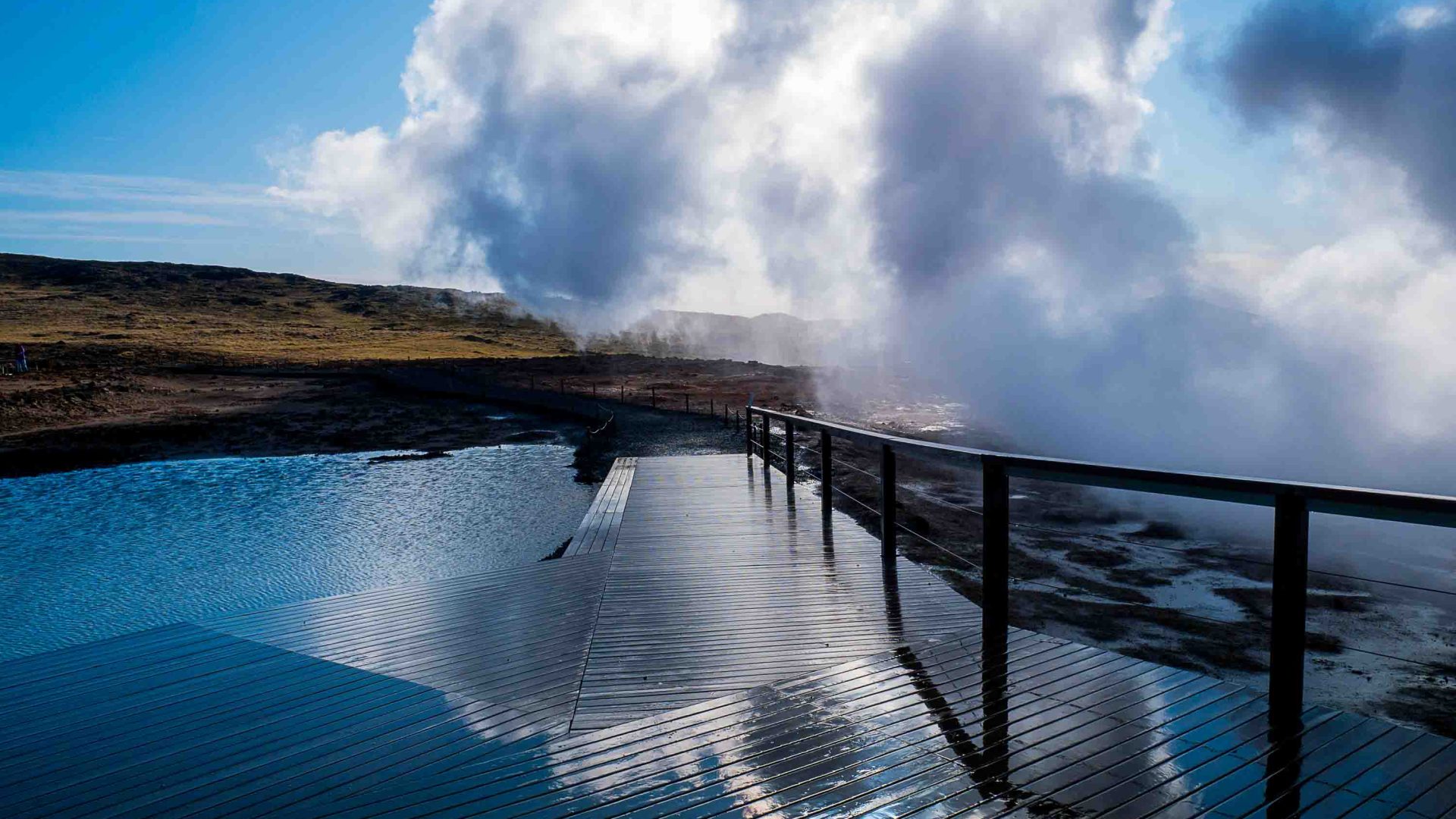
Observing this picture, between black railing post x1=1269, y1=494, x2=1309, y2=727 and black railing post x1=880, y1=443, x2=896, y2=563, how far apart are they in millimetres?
2765

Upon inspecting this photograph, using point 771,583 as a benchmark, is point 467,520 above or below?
below

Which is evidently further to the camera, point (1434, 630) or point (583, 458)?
point (583, 458)

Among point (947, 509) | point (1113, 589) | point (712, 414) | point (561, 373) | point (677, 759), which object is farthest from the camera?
point (561, 373)

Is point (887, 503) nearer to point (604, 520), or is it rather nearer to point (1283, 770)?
point (604, 520)

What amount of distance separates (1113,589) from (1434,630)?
3.40 meters

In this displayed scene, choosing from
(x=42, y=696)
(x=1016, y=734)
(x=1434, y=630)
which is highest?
(x=1016, y=734)

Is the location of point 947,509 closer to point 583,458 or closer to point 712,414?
point 583,458

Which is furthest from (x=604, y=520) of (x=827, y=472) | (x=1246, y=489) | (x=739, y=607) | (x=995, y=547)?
(x=1246, y=489)

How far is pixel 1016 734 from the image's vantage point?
291 centimetres

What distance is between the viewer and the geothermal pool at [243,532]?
8797mm

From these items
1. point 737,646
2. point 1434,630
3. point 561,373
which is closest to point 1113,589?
point 1434,630

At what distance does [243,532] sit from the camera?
12.5 m

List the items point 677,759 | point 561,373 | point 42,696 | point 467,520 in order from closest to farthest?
point 677,759
point 42,696
point 467,520
point 561,373

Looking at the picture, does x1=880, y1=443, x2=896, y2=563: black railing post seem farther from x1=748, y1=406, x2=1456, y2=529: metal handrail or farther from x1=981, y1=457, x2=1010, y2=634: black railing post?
x1=981, y1=457, x2=1010, y2=634: black railing post
